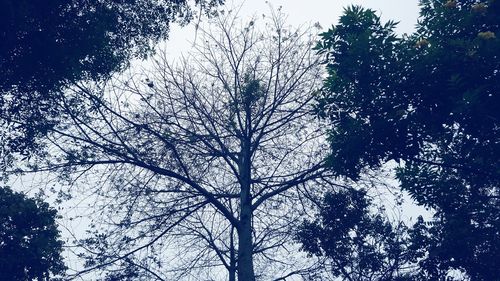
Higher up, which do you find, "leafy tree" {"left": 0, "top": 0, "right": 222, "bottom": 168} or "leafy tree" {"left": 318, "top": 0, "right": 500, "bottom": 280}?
"leafy tree" {"left": 0, "top": 0, "right": 222, "bottom": 168}

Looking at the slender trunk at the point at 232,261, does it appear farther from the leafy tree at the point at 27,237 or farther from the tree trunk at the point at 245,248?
the leafy tree at the point at 27,237

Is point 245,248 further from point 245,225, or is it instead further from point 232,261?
point 232,261

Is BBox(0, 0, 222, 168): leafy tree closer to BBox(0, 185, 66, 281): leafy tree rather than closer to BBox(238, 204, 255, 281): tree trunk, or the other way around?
BBox(238, 204, 255, 281): tree trunk

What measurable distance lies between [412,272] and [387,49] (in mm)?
5491

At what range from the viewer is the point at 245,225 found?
9586 mm

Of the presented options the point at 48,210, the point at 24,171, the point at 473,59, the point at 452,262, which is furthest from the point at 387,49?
the point at 48,210

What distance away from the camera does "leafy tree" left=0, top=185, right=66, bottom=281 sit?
52.1 ft

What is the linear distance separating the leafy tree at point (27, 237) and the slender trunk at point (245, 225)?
9.31m

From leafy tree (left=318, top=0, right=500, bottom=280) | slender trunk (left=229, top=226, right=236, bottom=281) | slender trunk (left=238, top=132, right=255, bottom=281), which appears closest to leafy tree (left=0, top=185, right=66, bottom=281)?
slender trunk (left=229, top=226, right=236, bottom=281)

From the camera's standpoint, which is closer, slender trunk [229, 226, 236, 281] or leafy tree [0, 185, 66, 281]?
slender trunk [229, 226, 236, 281]

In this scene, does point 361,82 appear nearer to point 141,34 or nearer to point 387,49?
point 387,49

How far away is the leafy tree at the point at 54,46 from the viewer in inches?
269

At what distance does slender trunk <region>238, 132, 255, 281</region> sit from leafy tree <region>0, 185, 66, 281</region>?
931 cm

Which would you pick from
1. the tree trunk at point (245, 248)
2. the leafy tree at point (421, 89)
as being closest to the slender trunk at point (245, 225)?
the tree trunk at point (245, 248)
